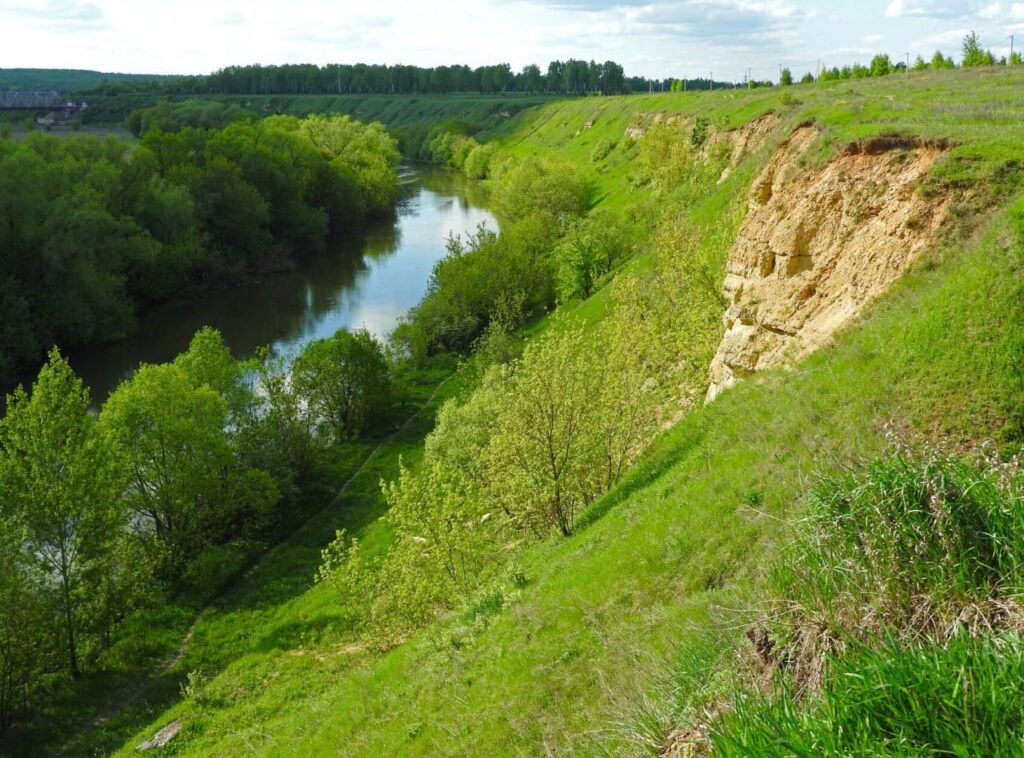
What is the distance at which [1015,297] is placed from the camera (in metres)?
11.5

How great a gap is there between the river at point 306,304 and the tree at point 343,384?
10.4 metres

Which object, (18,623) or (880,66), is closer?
(18,623)

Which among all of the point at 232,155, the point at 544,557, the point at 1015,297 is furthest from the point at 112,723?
the point at 232,155

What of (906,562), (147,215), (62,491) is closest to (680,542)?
(906,562)

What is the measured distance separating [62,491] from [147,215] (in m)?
39.7

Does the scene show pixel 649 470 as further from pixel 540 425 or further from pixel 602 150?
pixel 602 150

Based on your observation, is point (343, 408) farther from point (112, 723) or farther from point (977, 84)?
point (977, 84)

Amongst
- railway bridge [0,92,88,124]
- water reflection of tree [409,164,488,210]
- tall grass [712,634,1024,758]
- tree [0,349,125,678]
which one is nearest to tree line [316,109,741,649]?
tree [0,349,125,678]

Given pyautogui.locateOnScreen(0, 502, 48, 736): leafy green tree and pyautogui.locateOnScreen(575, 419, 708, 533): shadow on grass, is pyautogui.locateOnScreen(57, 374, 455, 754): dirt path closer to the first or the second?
pyautogui.locateOnScreen(0, 502, 48, 736): leafy green tree

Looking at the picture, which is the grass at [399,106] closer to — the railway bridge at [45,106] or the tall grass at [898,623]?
the railway bridge at [45,106]

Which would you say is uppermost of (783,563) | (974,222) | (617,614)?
(974,222)

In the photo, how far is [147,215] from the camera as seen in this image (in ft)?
181

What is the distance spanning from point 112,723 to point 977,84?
3550 cm

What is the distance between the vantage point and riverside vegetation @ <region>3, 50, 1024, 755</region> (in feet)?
19.0
